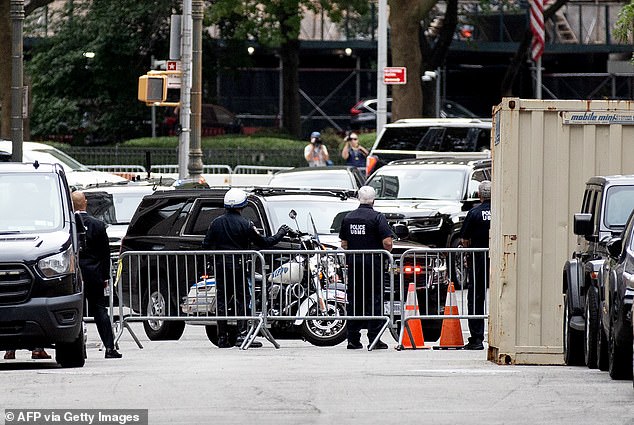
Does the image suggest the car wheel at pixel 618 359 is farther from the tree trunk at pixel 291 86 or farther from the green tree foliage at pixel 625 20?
the tree trunk at pixel 291 86

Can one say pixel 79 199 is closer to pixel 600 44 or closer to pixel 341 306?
pixel 341 306

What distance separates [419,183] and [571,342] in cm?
1103

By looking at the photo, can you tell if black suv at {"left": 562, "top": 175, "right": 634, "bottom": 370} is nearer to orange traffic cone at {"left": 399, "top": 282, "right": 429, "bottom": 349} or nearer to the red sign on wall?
orange traffic cone at {"left": 399, "top": 282, "right": 429, "bottom": 349}

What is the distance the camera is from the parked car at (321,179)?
2677 cm

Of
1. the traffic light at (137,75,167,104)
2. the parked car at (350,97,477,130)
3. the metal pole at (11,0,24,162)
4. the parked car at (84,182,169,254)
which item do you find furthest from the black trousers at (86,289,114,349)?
the parked car at (350,97,477,130)

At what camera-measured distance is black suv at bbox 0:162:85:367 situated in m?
14.1

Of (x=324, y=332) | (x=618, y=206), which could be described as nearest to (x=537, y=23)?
(x=324, y=332)

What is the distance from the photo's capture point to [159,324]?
19.0 metres

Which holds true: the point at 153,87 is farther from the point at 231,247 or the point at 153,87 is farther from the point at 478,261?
the point at 478,261

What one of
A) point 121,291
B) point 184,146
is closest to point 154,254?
point 121,291

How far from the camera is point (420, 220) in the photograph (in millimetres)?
23891

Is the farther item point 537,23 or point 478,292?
point 537,23

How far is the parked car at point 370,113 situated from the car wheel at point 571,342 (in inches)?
1492

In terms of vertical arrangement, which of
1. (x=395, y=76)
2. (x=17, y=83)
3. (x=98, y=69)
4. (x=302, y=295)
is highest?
(x=98, y=69)
